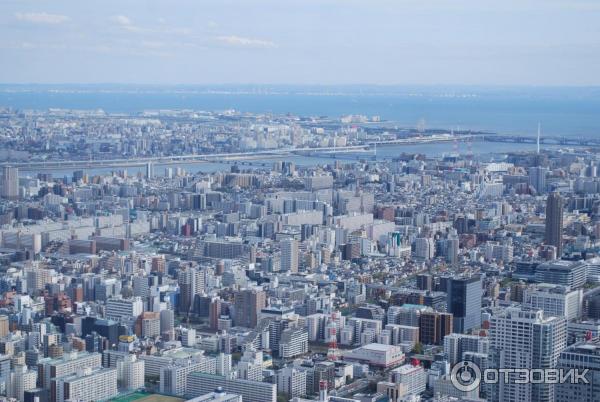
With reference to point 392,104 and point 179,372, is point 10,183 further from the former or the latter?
point 392,104

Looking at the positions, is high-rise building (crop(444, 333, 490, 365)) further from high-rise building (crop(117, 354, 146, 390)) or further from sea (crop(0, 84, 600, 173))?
sea (crop(0, 84, 600, 173))

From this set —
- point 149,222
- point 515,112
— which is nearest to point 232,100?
point 515,112

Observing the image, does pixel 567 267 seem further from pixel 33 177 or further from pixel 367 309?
pixel 33 177

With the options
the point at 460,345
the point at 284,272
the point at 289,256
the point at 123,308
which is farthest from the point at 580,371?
the point at 289,256

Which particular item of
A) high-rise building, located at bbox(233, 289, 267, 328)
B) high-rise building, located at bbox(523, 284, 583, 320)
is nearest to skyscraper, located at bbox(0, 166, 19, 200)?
high-rise building, located at bbox(233, 289, 267, 328)

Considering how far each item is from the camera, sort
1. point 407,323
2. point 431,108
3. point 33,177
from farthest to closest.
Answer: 1. point 431,108
2. point 33,177
3. point 407,323
